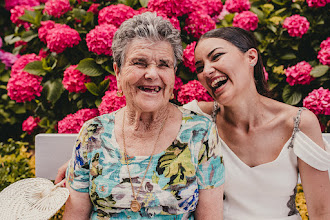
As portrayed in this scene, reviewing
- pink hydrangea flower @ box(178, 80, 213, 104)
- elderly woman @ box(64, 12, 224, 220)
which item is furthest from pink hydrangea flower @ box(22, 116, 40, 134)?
pink hydrangea flower @ box(178, 80, 213, 104)

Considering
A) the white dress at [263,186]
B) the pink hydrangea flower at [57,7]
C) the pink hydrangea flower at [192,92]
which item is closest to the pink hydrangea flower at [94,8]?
the pink hydrangea flower at [57,7]

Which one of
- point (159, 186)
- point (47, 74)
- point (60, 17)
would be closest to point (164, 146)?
point (159, 186)

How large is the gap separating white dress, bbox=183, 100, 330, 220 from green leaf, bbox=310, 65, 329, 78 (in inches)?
31.4

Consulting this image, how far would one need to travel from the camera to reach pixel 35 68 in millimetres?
2883

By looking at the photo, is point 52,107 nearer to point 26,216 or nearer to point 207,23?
point 26,216

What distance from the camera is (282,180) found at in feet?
6.82

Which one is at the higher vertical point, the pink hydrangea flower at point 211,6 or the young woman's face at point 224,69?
the pink hydrangea flower at point 211,6

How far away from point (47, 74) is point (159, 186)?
1747mm

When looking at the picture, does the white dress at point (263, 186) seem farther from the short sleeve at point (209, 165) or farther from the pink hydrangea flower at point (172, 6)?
the pink hydrangea flower at point (172, 6)

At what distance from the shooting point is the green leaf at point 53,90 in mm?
2881

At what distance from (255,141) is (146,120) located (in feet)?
2.44

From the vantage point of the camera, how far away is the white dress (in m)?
2.05

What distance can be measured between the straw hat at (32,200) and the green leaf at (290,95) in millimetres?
1988

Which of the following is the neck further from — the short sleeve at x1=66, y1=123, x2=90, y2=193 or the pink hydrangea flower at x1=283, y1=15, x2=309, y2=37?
the pink hydrangea flower at x1=283, y1=15, x2=309, y2=37
